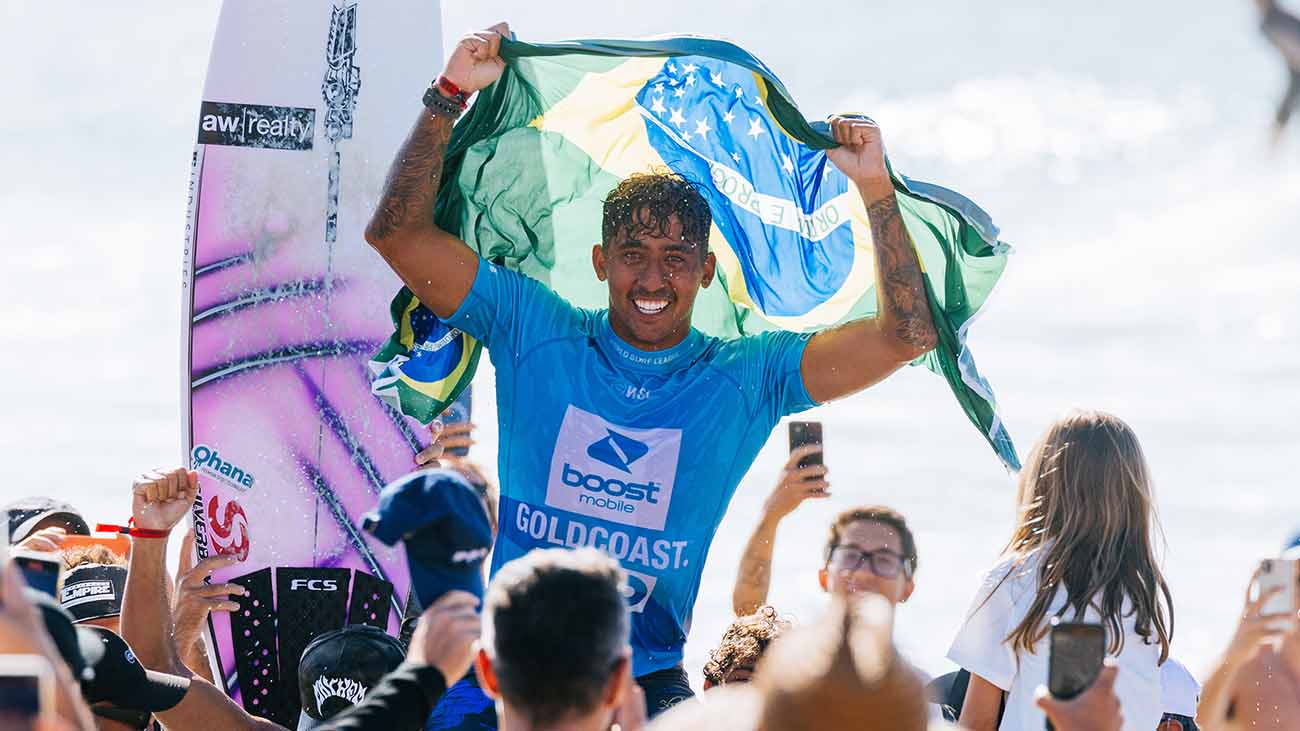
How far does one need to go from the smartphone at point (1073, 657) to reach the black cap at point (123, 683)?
2082 mm

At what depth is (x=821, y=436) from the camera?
461 cm

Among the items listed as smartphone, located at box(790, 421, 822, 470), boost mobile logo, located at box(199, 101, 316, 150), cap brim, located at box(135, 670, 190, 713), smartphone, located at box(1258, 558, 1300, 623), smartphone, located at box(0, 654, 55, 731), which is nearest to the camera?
smartphone, located at box(0, 654, 55, 731)

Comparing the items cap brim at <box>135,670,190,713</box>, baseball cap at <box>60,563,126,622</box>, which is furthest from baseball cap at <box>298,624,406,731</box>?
baseball cap at <box>60,563,126,622</box>

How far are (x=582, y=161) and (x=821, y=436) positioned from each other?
3.87ft

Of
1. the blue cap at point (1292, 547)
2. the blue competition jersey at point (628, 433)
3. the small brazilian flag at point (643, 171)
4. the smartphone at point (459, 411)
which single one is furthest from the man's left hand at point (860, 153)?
the smartphone at point (459, 411)

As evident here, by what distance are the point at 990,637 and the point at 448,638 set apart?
1.51 meters

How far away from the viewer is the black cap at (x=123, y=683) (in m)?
3.39

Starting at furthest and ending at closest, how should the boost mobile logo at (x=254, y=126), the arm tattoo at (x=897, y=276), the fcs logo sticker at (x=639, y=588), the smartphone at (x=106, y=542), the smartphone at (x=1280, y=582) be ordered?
the boost mobile logo at (x=254, y=126), the smartphone at (x=106, y=542), the arm tattoo at (x=897, y=276), the fcs logo sticker at (x=639, y=588), the smartphone at (x=1280, y=582)

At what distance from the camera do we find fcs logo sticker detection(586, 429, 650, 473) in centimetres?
411

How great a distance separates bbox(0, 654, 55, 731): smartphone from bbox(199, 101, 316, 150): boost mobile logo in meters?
4.47

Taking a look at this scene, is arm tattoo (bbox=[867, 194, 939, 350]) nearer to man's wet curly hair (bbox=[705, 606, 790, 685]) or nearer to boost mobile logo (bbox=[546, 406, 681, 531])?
boost mobile logo (bbox=[546, 406, 681, 531])

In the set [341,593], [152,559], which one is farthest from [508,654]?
[341,593]

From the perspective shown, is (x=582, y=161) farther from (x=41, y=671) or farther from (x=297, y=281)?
(x=41, y=671)

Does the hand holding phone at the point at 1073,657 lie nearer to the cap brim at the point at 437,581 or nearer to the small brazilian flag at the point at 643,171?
the cap brim at the point at 437,581
